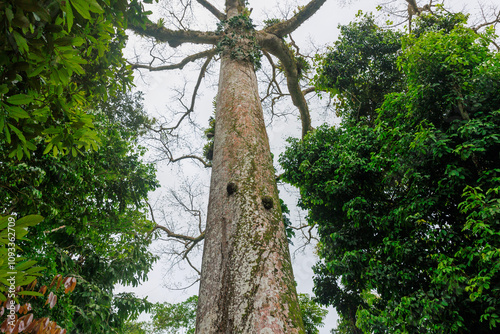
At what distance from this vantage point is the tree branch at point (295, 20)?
6375 millimetres

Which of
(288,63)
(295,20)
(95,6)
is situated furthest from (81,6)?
(295,20)

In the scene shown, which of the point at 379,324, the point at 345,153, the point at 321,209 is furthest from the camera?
the point at 321,209

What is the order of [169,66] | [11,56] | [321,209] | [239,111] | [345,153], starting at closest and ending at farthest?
[11,56], [239,111], [345,153], [321,209], [169,66]

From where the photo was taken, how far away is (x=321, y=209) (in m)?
5.88

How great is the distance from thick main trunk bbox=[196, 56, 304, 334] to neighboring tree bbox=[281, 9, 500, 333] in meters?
2.66

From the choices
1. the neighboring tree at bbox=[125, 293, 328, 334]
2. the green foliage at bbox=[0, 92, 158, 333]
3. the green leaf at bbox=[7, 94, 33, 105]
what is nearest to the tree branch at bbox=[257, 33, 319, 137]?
the green foliage at bbox=[0, 92, 158, 333]

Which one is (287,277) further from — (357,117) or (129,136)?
(357,117)

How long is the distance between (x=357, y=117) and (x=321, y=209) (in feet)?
9.22

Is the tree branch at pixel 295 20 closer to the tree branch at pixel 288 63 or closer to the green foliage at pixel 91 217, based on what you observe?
the tree branch at pixel 288 63

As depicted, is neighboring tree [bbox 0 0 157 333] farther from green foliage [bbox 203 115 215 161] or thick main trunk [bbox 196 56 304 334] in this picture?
green foliage [bbox 203 115 215 161]

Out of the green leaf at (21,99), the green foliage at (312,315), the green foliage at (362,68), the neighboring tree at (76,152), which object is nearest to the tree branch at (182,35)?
the neighboring tree at (76,152)

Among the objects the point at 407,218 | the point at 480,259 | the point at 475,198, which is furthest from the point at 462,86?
the point at 480,259

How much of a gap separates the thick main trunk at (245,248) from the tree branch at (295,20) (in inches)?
191

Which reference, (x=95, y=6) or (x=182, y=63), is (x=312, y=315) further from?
(x=95, y=6)
